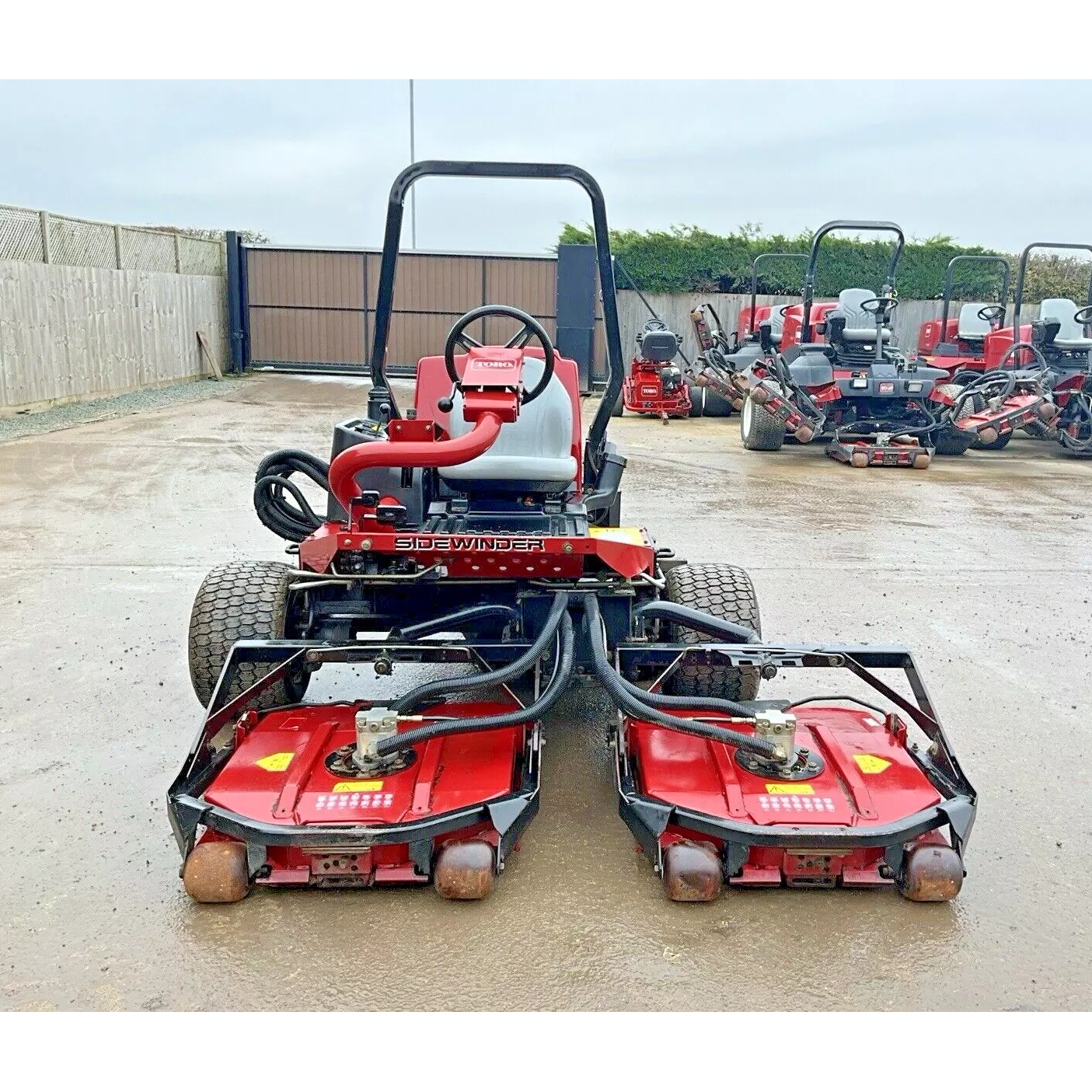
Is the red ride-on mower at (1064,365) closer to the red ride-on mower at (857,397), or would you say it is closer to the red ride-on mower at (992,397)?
the red ride-on mower at (992,397)

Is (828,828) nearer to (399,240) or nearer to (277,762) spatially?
(277,762)

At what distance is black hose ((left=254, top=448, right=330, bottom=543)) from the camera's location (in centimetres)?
423

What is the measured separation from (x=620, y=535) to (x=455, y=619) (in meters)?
0.67

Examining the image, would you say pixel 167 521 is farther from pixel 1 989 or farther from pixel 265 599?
pixel 1 989

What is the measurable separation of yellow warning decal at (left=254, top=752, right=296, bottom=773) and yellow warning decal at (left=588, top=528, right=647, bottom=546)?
1.20 metres

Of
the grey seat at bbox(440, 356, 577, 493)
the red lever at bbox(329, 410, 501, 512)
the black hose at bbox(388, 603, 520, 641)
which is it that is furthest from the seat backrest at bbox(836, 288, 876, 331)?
the red lever at bbox(329, 410, 501, 512)

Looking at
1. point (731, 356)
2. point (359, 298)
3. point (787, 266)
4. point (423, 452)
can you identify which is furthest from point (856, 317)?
point (423, 452)

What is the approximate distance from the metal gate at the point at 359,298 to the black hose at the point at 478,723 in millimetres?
15853

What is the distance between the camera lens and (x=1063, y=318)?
40.4 ft

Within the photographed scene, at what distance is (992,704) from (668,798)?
2.08m

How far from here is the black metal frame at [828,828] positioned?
2.72 meters

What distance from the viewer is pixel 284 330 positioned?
19391 mm
